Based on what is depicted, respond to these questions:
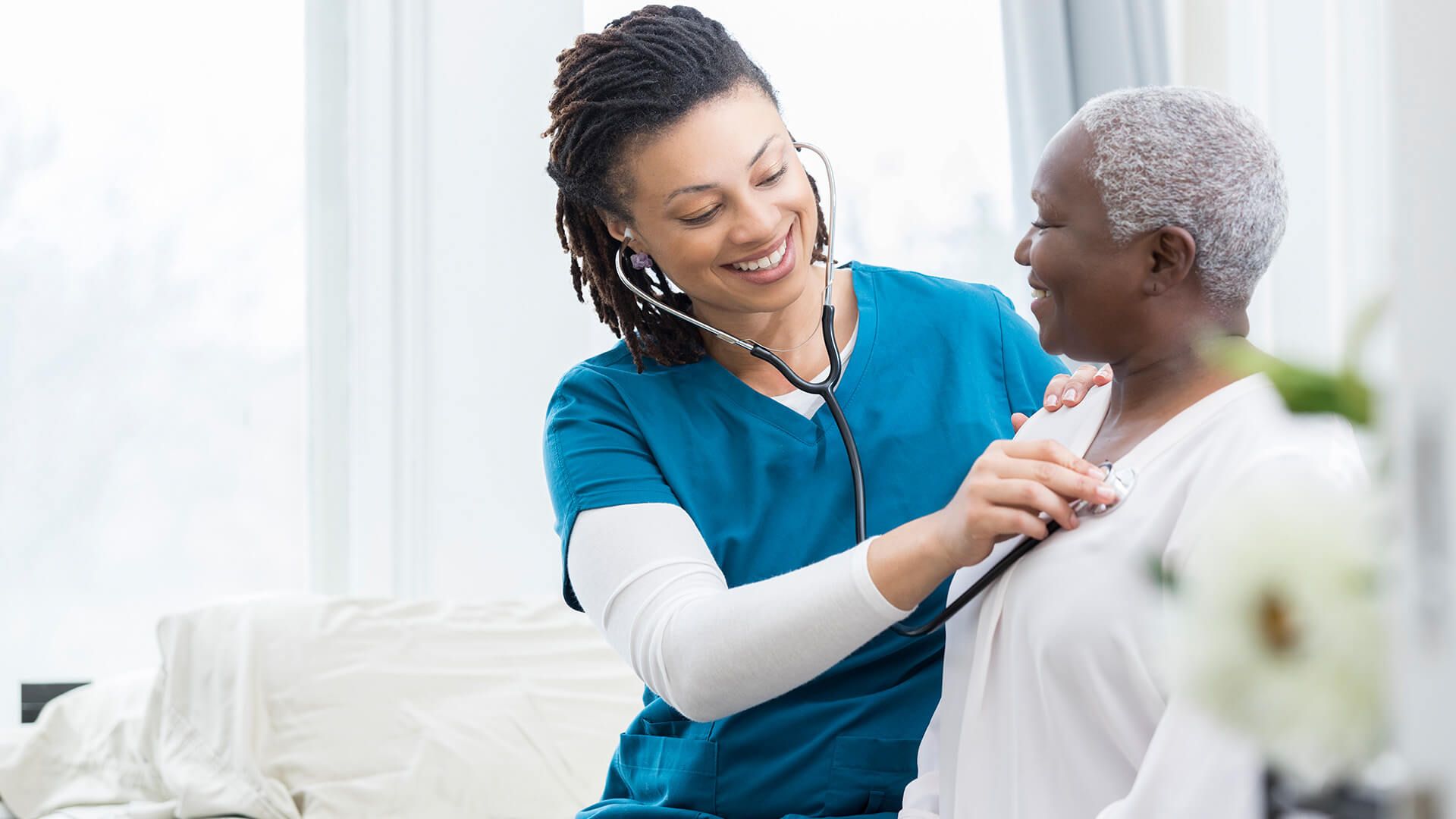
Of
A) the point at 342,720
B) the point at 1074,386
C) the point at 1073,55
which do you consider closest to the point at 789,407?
the point at 1074,386

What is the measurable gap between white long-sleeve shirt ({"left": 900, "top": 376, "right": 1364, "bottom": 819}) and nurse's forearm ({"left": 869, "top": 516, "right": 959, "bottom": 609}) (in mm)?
60

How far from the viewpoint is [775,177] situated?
132cm

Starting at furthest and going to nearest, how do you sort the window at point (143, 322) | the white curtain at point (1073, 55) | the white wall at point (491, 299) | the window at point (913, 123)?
the window at point (913, 123) < the white wall at point (491, 299) < the window at point (143, 322) < the white curtain at point (1073, 55)

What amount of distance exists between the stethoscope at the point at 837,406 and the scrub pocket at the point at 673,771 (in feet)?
0.76

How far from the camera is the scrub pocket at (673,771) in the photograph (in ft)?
4.09

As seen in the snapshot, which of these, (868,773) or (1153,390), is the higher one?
(1153,390)

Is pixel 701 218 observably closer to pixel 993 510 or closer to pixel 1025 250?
pixel 1025 250

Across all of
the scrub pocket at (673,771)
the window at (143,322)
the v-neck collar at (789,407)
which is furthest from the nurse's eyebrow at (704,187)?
→ the window at (143,322)

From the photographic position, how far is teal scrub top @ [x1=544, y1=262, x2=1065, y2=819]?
48.3 inches

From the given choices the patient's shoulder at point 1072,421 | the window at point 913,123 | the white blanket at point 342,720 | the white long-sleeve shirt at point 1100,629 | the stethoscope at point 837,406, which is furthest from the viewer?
the window at point 913,123

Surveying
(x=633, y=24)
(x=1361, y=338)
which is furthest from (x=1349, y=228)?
(x=1361, y=338)

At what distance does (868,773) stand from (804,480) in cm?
30

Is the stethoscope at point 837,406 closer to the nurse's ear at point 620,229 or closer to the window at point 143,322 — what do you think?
the nurse's ear at point 620,229

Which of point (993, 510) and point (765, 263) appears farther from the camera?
point (765, 263)
